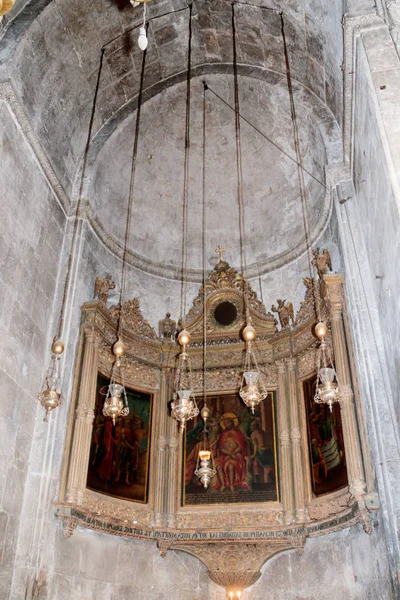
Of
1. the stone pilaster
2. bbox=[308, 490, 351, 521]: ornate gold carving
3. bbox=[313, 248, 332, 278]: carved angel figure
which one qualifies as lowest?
bbox=[308, 490, 351, 521]: ornate gold carving

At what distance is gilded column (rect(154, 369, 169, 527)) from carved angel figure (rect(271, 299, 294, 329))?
2.45 meters

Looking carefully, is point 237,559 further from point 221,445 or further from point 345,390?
point 345,390

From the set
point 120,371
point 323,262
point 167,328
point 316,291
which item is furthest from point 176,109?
point 120,371

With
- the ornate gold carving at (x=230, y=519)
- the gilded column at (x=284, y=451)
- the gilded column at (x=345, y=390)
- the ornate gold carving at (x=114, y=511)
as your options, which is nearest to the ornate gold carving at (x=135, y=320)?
the gilded column at (x=284, y=451)

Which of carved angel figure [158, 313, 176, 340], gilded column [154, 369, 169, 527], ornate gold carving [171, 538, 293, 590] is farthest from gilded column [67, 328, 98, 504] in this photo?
ornate gold carving [171, 538, 293, 590]

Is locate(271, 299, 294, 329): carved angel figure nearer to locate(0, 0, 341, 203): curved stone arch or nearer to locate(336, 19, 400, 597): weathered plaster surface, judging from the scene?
locate(336, 19, 400, 597): weathered plaster surface

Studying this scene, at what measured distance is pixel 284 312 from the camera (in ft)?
36.7

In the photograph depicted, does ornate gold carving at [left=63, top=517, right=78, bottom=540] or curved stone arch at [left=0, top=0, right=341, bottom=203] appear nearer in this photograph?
ornate gold carving at [left=63, top=517, right=78, bottom=540]

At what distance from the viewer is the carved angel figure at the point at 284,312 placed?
36.3ft

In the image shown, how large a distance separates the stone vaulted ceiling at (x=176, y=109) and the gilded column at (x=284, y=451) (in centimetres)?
A: 298

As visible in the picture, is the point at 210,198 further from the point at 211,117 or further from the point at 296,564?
the point at 296,564

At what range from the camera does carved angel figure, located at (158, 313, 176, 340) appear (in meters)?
11.7

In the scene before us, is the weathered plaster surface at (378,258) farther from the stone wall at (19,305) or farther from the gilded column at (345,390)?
the stone wall at (19,305)

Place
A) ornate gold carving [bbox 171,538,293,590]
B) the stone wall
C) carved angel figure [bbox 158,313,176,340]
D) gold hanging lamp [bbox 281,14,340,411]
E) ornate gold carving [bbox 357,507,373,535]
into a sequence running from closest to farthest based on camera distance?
gold hanging lamp [bbox 281,14,340,411]
ornate gold carving [bbox 357,507,373,535]
the stone wall
ornate gold carving [bbox 171,538,293,590]
carved angel figure [bbox 158,313,176,340]
